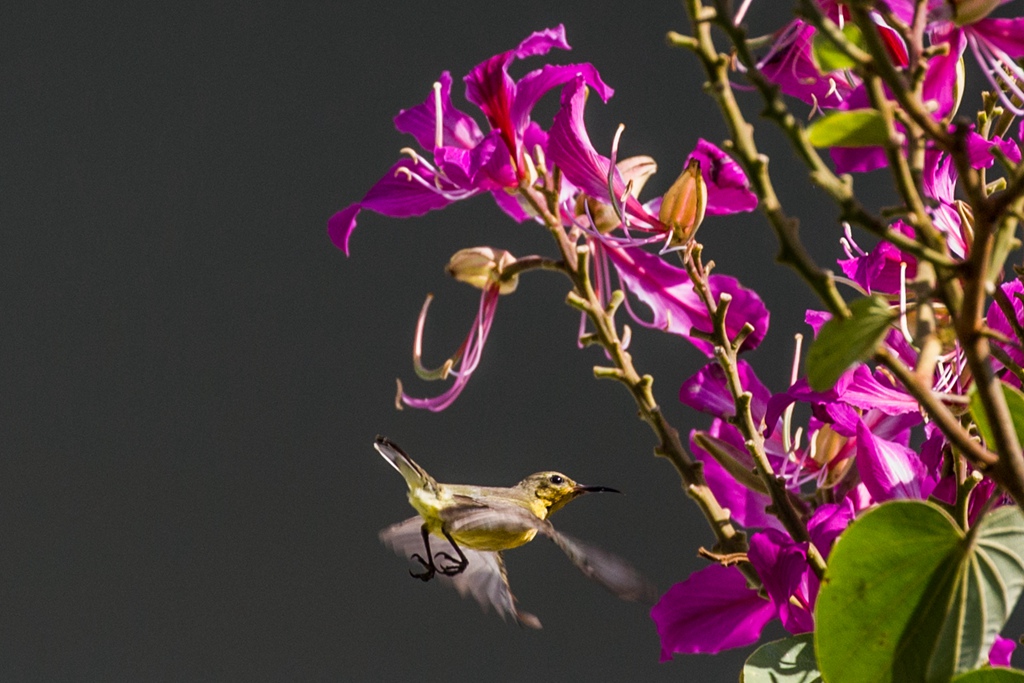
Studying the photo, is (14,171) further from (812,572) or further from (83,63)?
(812,572)

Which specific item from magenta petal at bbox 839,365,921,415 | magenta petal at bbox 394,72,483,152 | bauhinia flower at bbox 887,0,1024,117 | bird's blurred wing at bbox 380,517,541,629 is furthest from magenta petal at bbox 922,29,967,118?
bird's blurred wing at bbox 380,517,541,629

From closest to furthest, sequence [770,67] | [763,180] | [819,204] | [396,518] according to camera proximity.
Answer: [763,180], [770,67], [819,204], [396,518]

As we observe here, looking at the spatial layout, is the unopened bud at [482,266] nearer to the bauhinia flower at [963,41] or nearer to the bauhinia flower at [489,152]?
the bauhinia flower at [489,152]

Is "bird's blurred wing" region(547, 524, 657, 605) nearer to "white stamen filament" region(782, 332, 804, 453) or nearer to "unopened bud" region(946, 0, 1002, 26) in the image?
"white stamen filament" region(782, 332, 804, 453)

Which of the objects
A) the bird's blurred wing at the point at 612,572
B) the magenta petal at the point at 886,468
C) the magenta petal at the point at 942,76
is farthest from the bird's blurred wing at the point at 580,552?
the magenta petal at the point at 942,76

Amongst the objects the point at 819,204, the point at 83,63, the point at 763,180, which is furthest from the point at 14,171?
the point at 763,180

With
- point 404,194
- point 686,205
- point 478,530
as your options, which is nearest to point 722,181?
point 686,205

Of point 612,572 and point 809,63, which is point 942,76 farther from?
point 612,572
